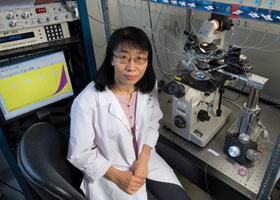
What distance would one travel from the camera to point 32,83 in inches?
52.6

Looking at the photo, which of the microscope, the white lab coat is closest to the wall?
the microscope

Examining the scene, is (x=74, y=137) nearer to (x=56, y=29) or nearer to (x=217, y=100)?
(x=56, y=29)

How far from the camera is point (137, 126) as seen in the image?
1.11 metres

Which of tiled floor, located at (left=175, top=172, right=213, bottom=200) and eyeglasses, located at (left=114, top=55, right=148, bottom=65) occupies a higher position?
eyeglasses, located at (left=114, top=55, right=148, bottom=65)

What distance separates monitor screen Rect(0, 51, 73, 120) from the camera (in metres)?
1.24

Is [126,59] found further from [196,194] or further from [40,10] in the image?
[196,194]

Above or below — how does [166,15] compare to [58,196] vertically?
above

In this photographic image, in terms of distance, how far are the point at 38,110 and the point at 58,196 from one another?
0.92 meters

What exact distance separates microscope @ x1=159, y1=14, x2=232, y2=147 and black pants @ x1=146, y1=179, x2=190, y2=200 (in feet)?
1.01

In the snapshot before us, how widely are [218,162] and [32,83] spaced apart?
122cm

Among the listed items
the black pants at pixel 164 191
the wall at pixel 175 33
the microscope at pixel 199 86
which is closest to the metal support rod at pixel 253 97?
the microscope at pixel 199 86

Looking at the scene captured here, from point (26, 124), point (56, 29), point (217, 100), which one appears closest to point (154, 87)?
point (217, 100)

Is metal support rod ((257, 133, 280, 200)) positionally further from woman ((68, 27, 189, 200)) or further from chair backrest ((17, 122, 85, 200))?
chair backrest ((17, 122, 85, 200))

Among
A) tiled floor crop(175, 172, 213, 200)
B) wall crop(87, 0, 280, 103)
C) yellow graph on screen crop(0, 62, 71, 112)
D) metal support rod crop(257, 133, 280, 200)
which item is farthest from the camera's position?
tiled floor crop(175, 172, 213, 200)
